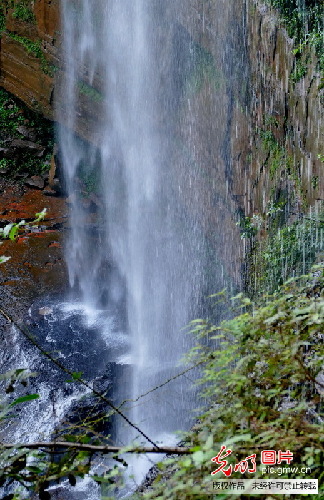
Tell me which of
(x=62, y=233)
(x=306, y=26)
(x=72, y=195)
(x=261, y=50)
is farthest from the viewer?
(x=72, y=195)

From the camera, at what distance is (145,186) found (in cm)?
925

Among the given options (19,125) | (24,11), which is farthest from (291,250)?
(19,125)

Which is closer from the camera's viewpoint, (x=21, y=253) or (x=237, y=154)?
(x=237, y=154)

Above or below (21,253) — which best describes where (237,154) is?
above

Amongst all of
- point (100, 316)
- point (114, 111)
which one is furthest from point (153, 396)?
point (114, 111)

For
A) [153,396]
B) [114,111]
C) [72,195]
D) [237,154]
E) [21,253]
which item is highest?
[114,111]

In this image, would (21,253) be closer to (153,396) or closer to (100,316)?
(100,316)

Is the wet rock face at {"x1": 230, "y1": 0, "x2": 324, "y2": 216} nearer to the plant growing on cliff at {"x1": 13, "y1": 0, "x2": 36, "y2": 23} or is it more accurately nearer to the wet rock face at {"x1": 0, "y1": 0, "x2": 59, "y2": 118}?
the wet rock face at {"x1": 0, "y1": 0, "x2": 59, "y2": 118}

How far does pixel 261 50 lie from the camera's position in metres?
5.50

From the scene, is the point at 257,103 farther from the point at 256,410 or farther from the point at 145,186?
the point at 256,410

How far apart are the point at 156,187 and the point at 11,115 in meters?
5.63

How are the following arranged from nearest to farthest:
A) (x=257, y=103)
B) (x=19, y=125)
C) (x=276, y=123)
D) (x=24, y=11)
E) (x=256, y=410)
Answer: (x=256, y=410) → (x=276, y=123) → (x=257, y=103) → (x=24, y=11) → (x=19, y=125)

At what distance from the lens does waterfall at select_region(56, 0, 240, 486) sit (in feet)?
22.8

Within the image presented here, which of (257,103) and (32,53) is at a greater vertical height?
(32,53)
